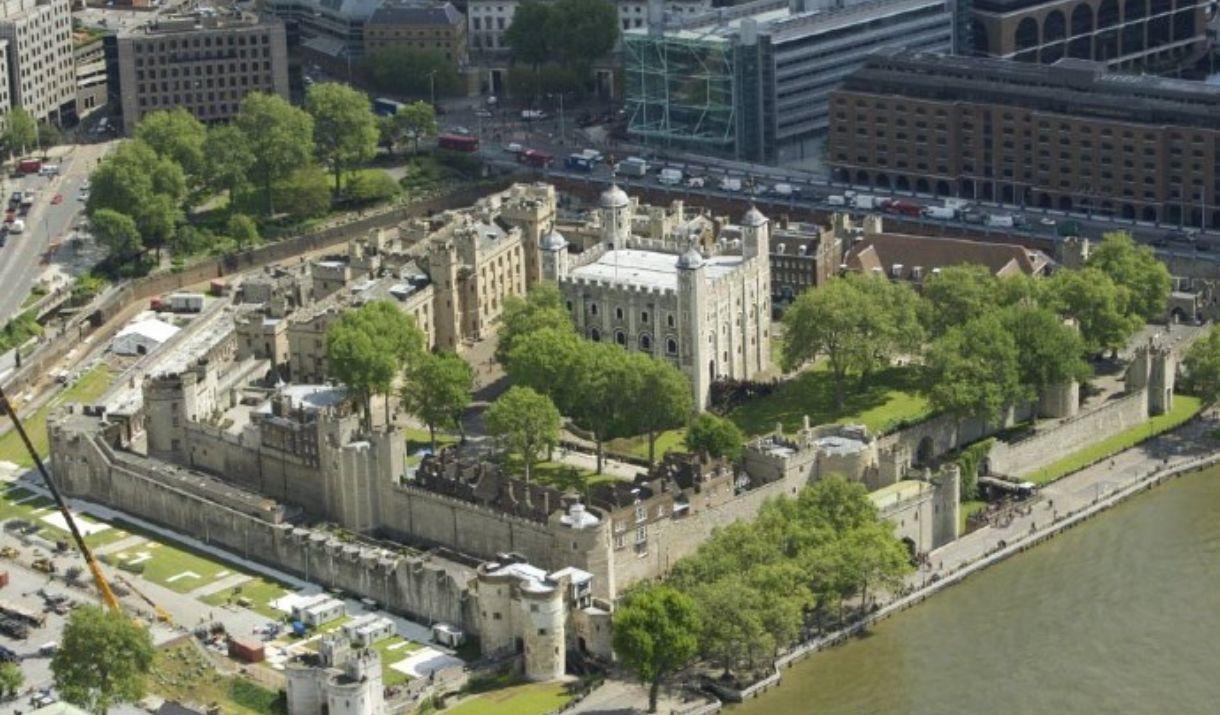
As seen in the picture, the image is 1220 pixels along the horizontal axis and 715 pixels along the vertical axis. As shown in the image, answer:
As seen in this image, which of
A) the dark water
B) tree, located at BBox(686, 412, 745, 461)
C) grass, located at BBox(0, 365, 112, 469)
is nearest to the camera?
the dark water

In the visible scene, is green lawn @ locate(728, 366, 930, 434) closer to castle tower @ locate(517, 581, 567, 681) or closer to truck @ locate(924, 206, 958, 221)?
truck @ locate(924, 206, 958, 221)

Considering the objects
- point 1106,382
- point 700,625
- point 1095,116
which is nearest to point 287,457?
point 700,625

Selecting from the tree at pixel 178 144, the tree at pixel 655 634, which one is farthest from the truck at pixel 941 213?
the tree at pixel 655 634

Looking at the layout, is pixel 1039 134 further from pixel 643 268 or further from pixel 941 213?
pixel 643 268

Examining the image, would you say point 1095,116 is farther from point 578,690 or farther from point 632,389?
point 578,690

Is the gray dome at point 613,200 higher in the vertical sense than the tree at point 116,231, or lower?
higher

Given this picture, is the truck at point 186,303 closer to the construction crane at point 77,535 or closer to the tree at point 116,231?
the tree at point 116,231

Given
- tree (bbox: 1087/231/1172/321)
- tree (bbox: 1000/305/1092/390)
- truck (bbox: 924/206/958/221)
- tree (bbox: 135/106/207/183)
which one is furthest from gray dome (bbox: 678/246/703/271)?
tree (bbox: 135/106/207/183)
